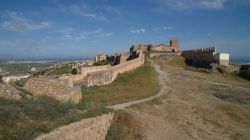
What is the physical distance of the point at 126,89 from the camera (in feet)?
69.2

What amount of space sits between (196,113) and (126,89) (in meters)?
6.18

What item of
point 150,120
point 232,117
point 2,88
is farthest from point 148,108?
point 2,88

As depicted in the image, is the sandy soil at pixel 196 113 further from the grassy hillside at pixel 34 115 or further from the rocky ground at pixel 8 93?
the rocky ground at pixel 8 93

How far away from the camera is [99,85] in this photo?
22.9 metres

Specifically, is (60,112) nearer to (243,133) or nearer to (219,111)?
(243,133)

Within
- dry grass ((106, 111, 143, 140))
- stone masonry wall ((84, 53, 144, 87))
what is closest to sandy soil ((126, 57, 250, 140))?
dry grass ((106, 111, 143, 140))

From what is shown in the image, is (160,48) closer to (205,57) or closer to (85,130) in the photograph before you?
(205,57)

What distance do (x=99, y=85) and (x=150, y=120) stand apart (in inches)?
368

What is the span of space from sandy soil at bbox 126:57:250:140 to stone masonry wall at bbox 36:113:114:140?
2.40 meters

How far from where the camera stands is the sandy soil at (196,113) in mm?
13466

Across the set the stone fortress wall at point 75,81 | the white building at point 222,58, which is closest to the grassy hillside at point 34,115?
the stone fortress wall at point 75,81

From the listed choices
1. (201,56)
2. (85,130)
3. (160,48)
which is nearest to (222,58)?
(201,56)

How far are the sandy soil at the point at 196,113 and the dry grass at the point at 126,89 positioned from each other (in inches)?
53.6

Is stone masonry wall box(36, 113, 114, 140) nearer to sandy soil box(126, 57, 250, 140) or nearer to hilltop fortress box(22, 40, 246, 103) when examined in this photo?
sandy soil box(126, 57, 250, 140)
